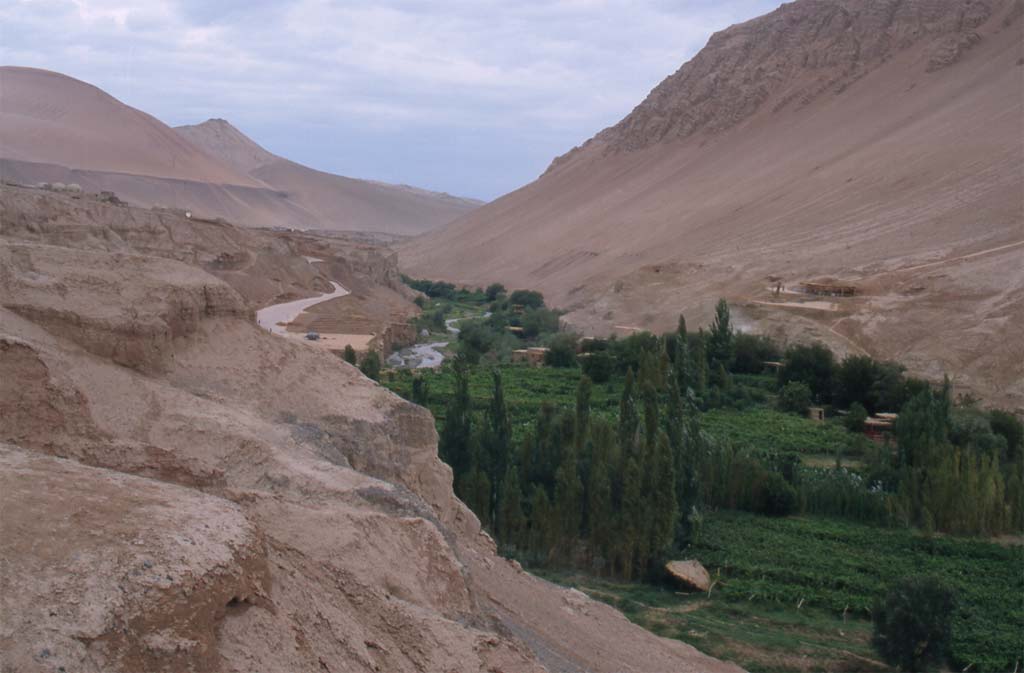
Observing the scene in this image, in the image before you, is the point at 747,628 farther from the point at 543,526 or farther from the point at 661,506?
the point at 543,526

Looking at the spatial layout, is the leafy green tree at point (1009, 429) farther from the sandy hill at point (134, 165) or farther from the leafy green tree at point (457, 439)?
the sandy hill at point (134, 165)

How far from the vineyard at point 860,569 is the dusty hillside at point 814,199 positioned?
40.2 ft

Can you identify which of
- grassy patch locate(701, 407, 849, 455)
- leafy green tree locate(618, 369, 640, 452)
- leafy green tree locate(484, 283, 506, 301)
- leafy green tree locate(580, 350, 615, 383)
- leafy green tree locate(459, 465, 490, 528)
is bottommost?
leafy green tree locate(459, 465, 490, 528)

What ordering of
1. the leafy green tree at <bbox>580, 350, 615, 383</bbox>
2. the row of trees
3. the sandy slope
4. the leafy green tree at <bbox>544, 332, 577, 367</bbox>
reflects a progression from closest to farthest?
the row of trees → the leafy green tree at <bbox>580, 350, 615, 383</bbox> → the leafy green tree at <bbox>544, 332, 577, 367</bbox> → the sandy slope

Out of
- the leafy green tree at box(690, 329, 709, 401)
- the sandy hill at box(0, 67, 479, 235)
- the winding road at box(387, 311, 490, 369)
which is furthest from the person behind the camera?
the sandy hill at box(0, 67, 479, 235)

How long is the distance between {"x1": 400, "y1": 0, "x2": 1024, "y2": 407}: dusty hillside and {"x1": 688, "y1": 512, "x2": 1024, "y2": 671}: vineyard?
482 inches

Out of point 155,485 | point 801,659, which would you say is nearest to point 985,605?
point 801,659

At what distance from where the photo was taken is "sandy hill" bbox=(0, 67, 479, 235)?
87562 millimetres

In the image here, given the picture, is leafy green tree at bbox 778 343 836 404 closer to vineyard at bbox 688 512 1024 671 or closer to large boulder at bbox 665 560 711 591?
vineyard at bbox 688 512 1024 671

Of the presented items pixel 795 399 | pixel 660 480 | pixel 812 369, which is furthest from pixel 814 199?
pixel 660 480

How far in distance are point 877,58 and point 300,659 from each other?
2813 inches

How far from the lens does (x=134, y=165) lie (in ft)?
318

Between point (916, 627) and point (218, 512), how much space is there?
9121 millimetres

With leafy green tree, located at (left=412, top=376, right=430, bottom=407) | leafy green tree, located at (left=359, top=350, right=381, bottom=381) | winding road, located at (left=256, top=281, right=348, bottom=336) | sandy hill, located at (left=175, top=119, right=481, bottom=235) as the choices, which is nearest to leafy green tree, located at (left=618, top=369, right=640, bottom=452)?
leafy green tree, located at (left=412, top=376, right=430, bottom=407)
